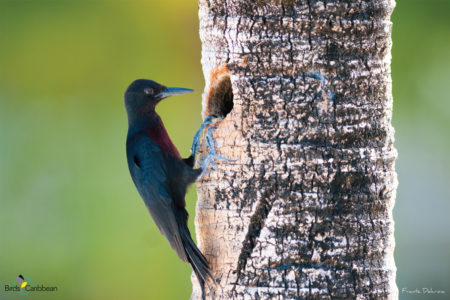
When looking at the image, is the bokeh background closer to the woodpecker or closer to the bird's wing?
the woodpecker

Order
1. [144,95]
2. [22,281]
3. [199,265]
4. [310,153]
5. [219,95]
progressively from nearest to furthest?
[310,153] → [199,265] → [219,95] → [144,95] → [22,281]

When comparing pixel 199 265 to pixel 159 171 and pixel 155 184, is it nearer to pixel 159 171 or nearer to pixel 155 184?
pixel 155 184

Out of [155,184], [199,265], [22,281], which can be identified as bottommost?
[22,281]

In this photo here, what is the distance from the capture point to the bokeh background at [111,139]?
29.0 ft

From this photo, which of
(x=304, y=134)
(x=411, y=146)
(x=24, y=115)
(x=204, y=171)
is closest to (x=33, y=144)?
(x=24, y=115)

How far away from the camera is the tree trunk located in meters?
3.54

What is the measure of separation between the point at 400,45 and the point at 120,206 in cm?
434

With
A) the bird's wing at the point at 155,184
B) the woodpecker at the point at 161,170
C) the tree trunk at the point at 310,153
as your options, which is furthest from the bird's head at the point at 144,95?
the tree trunk at the point at 310,153

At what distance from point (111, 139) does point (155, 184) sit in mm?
4837

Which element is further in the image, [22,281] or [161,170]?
[22,281]

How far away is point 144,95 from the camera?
16.4 ft

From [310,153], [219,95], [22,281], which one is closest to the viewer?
[310,153]

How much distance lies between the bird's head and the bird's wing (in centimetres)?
29

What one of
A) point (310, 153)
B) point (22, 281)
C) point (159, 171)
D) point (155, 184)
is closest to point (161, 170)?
point (159, 171)
